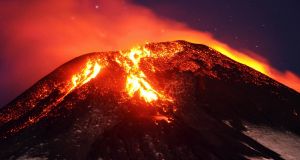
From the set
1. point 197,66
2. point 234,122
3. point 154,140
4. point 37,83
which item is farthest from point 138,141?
point 37,83

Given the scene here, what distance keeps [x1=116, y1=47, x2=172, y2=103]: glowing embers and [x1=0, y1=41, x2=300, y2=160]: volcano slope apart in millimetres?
233

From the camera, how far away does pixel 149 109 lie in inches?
3639

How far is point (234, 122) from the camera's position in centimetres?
9831

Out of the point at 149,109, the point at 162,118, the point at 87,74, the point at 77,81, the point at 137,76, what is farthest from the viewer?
the point at 87,74

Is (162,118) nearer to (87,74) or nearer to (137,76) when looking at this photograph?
(137,76)

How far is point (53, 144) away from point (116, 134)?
9.99m

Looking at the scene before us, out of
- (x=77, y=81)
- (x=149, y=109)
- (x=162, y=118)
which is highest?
(x=77, y=81)

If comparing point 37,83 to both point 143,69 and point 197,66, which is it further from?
point 197,66

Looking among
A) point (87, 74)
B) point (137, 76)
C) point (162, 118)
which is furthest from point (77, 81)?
point (162, 118)

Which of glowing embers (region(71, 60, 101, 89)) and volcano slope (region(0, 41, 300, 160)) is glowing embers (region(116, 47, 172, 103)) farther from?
glowing embers (region(71, 60, 101, 89))

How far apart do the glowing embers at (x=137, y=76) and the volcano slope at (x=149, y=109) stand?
0.23 metres

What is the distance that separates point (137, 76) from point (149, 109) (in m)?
18.3

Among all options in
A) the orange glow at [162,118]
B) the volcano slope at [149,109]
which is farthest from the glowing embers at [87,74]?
the orange glow at [162,118]

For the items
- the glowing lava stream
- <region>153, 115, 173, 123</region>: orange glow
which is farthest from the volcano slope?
the glowing lava stream
